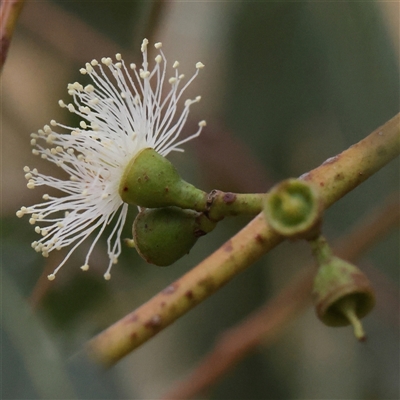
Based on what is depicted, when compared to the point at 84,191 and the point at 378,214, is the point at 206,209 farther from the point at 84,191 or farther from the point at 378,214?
the point at 378,214

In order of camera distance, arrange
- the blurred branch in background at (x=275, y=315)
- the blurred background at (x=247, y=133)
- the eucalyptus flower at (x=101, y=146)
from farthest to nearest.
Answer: the blurred background at (x=247, y=133), the blurred branch in background at (x=275, y=315), the eucalyptus flower at (x=101, y=146)

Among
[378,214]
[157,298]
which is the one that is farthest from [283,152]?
[157,298]

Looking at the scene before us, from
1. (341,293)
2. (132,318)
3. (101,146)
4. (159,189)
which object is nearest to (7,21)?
(101,146)

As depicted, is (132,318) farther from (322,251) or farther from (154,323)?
(322,251)

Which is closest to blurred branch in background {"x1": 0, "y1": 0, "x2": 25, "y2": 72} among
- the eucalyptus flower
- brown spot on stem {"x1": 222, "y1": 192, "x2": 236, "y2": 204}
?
the eucalyptus flower

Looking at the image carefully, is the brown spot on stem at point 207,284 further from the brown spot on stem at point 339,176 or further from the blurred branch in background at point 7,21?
the blurred branch in background at point 7,21

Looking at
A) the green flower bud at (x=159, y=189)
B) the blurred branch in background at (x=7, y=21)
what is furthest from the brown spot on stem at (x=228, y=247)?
the blurred branch in background at (x=7, y=21)
